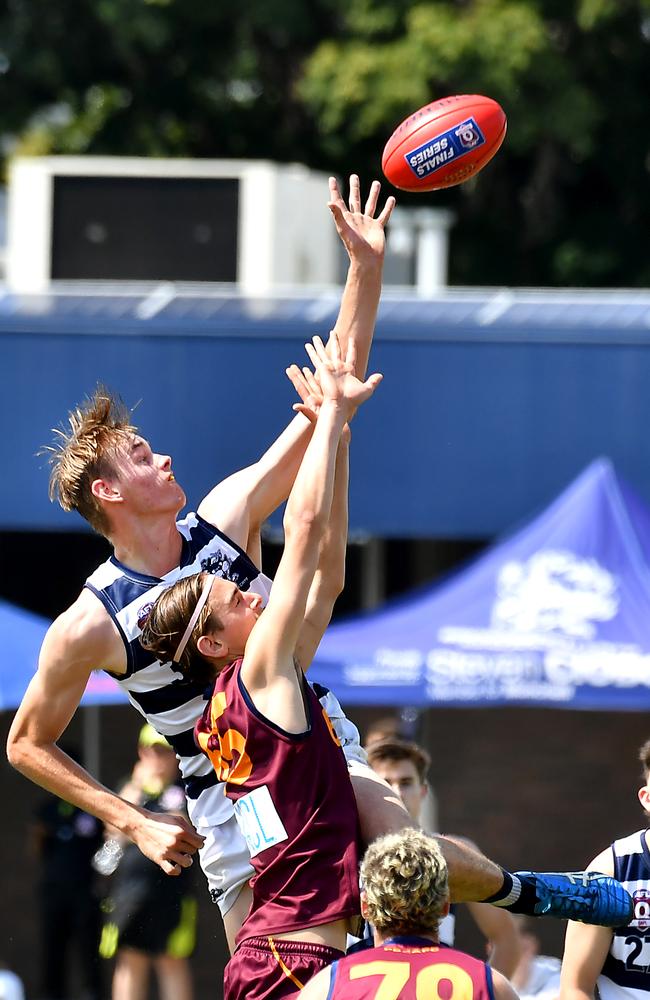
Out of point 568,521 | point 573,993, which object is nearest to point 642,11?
point 568,521

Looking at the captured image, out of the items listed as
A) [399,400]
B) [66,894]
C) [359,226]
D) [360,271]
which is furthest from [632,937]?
[399,400]

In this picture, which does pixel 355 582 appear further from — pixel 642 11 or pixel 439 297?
pixel 642 11

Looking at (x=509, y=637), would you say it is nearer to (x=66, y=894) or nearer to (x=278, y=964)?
(x=66, y=894)

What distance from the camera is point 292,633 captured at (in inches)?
158

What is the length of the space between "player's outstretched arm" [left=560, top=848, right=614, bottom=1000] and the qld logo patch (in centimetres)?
238

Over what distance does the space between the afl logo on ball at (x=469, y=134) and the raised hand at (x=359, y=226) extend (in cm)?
88

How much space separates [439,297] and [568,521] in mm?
3012

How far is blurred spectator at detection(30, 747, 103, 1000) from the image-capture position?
10305mm

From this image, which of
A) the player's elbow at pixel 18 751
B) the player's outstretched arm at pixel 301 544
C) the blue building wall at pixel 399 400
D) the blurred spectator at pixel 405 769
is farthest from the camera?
the blue building wall at pixel 399 400

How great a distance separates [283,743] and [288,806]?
0.53ft

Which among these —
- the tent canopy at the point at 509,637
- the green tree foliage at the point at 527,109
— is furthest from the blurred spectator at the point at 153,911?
the green tree foliage at the point at 527,109

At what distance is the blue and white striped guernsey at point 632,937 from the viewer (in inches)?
211

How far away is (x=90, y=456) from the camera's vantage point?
4.95m

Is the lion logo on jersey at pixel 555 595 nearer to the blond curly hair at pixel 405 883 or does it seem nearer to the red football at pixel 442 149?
the red football at pixel 442 149
